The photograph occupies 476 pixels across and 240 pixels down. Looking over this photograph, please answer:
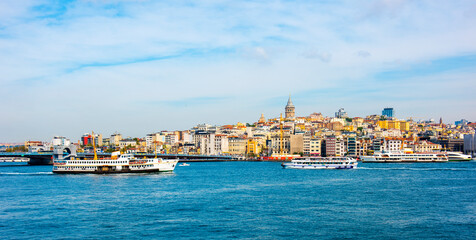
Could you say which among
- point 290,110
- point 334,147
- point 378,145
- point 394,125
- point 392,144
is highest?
point 290,110

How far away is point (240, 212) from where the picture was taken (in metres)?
21.6

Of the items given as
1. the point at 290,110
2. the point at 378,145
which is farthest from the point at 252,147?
the point at 290,110

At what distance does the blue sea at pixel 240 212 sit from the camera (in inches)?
691

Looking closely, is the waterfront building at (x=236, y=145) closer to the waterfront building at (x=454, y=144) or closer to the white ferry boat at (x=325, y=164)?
the waterfront building at (x=454, y=144)

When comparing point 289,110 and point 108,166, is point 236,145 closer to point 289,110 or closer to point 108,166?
point 289,110

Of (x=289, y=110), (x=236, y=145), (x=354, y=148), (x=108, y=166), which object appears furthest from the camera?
(x=289, y=110)

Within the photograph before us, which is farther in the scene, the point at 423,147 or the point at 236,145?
the point at 236,145

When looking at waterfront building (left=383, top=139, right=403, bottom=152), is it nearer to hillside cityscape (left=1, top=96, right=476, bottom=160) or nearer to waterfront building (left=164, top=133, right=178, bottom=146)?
hillside cityscape (left=1, top=96, right=476, bottom=160)

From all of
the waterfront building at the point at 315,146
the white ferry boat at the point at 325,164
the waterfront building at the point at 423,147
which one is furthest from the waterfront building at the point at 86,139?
the white ferry boat at the point at 325,164

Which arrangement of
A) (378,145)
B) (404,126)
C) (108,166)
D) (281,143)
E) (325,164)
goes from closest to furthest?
(108,166), (325,164), (378,145), (281,143), (404,126)

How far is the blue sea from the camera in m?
17.6

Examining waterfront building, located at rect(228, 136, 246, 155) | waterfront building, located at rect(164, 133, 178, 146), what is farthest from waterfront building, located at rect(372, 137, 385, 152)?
waterfront building, located at rect(164, 133, 178, 146)

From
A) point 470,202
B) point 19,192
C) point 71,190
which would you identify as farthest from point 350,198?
point 19,192

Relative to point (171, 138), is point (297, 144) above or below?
below
